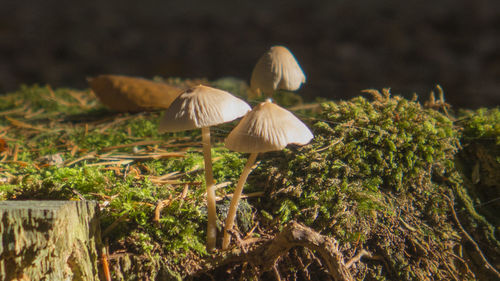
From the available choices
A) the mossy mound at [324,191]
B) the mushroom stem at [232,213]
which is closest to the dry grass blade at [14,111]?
the mossy mound at [324,191]

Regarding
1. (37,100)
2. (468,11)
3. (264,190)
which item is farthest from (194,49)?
(264,190)

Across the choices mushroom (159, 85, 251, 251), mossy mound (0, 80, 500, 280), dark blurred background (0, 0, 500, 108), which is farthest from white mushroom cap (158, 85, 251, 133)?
dark blurred background (0, 0, 500, 108)

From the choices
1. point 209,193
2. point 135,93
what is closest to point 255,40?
point 135,93

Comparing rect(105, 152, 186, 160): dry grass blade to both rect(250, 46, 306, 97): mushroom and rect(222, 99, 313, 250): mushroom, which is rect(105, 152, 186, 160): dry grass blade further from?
rect(222, 99, 313, 250): mushroom

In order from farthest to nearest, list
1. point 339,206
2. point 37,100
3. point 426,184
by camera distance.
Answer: point 37,100 → point 426,184 → point 339,206

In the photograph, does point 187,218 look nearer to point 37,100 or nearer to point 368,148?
point 368,148

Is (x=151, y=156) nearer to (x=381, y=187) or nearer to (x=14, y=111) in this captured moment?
(x=381, y=187)
